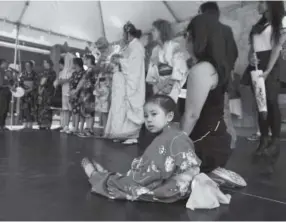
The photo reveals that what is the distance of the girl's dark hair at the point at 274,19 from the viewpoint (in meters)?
1.34

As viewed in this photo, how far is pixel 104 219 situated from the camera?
2.21ft

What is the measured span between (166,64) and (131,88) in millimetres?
391

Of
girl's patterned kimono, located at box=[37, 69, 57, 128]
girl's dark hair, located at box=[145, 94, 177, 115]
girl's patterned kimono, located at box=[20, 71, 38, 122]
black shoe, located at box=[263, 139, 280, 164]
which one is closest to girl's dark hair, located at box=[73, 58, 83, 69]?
girl's patterned kimono, located at box=[37, 69, 57, 128]

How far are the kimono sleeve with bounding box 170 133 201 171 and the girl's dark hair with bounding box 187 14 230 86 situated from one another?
288 millimetres

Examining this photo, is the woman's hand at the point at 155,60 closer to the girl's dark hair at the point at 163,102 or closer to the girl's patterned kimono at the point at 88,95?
the girl's patterned kimono at the point at 88,95

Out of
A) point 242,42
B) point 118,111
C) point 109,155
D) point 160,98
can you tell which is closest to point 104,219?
point 160,98

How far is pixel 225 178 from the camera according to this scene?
1009 millimetres

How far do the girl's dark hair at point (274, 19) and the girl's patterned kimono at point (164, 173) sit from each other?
0.88m

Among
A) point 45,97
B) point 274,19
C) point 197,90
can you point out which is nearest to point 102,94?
point 45,97

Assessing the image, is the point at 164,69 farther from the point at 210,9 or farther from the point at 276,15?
the point at 210,9

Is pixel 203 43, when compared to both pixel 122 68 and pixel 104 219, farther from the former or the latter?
pixel 122 68

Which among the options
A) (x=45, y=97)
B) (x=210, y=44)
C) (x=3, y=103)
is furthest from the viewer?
(x=45, y=97)

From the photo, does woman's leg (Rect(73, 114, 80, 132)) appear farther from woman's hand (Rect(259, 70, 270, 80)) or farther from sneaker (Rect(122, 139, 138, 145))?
woman's hand (Rect(259, 70, 270, 80))

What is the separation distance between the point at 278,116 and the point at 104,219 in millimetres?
1286
